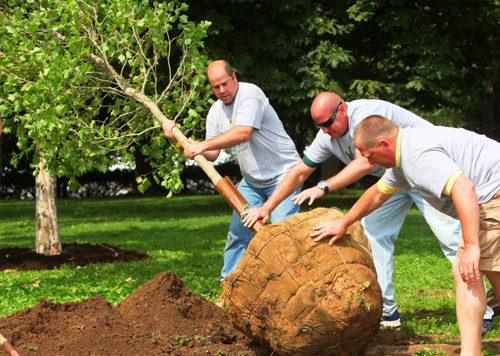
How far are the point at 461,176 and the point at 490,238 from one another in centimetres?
55

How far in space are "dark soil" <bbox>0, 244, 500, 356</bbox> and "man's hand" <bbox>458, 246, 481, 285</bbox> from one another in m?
0.93

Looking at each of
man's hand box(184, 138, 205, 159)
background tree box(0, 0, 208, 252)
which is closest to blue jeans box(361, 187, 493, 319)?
man's hand box(184, 138, 205, 159)

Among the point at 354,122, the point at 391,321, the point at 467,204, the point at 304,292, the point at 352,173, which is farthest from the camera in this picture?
the point at 391,321

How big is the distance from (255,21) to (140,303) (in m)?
11.2

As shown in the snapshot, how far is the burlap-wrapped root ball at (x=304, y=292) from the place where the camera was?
379 centimetres

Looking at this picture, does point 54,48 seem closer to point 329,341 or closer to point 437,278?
point 329,341

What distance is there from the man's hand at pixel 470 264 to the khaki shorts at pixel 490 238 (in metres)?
0.16

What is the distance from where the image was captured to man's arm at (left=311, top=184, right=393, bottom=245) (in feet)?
12.9

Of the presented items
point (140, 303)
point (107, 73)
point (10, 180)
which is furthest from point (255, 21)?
point (10, 180)

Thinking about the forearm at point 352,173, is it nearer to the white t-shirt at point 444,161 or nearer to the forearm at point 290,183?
the forearm at point 290,183

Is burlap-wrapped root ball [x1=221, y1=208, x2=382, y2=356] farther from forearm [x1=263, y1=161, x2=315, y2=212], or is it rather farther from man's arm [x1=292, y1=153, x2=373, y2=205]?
forearm [x1=263, y1=161, x2=315, y2=212]

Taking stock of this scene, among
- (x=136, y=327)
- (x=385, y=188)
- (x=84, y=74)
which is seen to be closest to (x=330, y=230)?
(x=385, y=188)

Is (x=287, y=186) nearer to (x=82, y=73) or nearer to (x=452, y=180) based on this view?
(x=452, y=180)

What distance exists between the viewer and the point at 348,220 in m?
4.03
